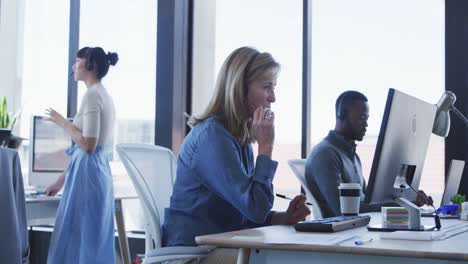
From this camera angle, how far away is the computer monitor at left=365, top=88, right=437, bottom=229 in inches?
63.1

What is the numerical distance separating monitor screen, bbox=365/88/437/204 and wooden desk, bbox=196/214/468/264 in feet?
0.77

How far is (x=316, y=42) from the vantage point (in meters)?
3.71

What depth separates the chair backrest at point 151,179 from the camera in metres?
1.86

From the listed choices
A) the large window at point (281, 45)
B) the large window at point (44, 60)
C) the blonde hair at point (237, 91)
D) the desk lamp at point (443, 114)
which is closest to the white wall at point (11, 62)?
the large window at point (44, 60)

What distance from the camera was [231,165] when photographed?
1.71 metres

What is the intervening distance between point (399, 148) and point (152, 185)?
0.76 m

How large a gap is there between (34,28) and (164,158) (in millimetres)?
3008

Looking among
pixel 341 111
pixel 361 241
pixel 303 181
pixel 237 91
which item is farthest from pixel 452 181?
pixel 361 241

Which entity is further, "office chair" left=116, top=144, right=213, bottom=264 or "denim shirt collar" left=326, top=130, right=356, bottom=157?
"denim shirt collar" left=326, top=130, right=356, bottom=157

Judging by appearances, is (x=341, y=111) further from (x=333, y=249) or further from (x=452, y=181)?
(x=333, y=249)

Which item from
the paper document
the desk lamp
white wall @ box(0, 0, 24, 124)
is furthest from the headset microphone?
white wall @ box(0, 0, 24, 124)

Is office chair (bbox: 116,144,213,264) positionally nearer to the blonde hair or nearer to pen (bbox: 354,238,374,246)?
the blonde hair

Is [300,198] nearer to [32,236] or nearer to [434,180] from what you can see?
[434,180]

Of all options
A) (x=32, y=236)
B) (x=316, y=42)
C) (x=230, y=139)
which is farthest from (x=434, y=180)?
(x=32, y=236)
